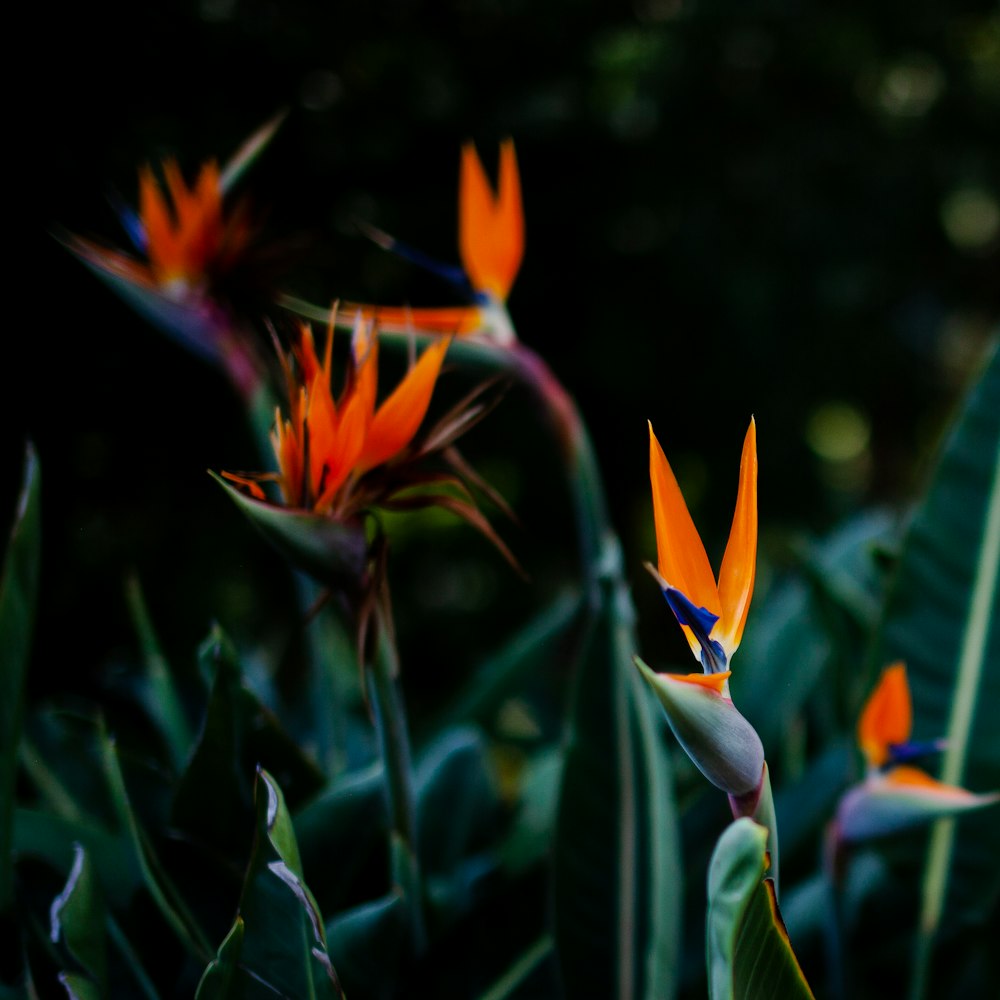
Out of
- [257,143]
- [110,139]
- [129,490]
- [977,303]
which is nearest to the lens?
[257,143]

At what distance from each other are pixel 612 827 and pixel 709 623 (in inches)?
8.2

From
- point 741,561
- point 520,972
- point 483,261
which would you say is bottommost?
point 520,972

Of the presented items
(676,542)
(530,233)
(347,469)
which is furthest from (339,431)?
(530,233)

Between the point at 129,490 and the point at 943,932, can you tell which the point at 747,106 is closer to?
the point at 129,490

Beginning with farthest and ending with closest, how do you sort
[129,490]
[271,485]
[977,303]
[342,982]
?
[977,303] → [129,490] → [271,485] → [342,982]

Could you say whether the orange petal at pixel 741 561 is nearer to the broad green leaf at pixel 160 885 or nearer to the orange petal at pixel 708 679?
the orange petal at pixel 708 679

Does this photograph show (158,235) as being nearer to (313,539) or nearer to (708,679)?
(313,539)

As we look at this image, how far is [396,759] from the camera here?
1.40 feet

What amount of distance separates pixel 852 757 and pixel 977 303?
4.28 ft

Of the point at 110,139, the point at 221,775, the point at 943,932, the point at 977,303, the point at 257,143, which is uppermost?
Result: the point at 110,139

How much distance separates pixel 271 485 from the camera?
67 centimetres

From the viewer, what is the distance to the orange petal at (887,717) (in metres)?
0.45

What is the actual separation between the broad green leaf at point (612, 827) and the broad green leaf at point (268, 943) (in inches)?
5.0

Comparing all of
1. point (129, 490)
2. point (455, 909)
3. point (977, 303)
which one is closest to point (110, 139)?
point (129, 490)
